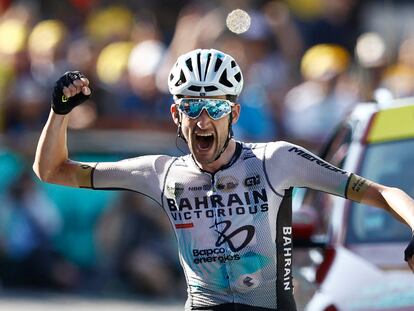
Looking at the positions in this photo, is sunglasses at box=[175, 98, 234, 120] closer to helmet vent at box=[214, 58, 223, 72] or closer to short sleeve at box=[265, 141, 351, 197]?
helmet vent at box=[214, 58, 223, 72]

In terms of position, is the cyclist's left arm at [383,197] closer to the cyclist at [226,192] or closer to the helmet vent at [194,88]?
the cyclist at [226,192]

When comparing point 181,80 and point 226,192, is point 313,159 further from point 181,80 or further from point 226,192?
point 181,80

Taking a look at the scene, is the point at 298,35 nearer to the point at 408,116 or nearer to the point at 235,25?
the point at 235,25

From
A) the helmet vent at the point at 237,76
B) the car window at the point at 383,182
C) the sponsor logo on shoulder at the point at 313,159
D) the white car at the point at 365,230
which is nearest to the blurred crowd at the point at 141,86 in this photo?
the white car at the point at 365,230

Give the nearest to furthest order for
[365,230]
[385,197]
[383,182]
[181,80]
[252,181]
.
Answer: [385,197]
[252,181]
[181,80]
[365,230]
[383,182]

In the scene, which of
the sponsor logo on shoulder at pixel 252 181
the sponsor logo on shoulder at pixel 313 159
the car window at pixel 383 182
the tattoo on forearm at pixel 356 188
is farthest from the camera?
the car window at pixel 383 182

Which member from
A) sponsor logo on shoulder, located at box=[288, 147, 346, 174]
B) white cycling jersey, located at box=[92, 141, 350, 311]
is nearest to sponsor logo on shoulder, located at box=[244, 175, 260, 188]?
white cycling jersey, located at box=[92, 141, 350, 311]

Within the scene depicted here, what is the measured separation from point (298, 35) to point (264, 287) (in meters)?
8.62

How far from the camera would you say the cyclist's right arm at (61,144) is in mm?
6480

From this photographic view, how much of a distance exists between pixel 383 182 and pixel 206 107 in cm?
212

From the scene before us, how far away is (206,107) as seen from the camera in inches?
247

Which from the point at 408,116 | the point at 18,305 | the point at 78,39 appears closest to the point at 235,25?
the point at 78,39

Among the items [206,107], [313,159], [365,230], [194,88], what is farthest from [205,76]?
[365,230]

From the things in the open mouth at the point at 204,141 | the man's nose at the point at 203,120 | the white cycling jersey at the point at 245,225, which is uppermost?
the man's nose at the point at 203,120
